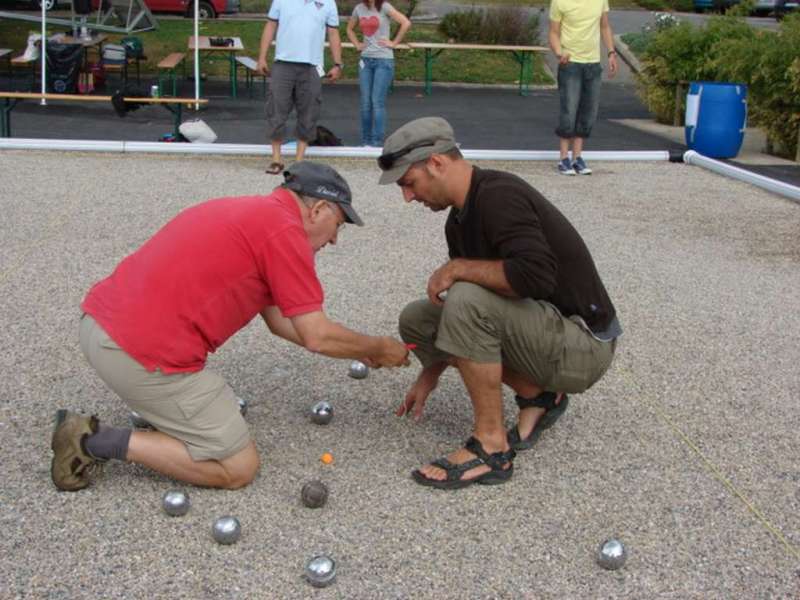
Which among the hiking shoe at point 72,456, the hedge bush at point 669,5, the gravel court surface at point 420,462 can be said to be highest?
the hedge bush at point 669,5

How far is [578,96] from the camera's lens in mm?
10094

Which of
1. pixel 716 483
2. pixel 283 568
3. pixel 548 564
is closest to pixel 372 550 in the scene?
pixel 283 568

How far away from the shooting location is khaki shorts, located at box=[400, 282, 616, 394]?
3.81 meters

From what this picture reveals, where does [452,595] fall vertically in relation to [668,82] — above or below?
below

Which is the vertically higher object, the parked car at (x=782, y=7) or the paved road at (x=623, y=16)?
the parked car at (x=782, y=7)

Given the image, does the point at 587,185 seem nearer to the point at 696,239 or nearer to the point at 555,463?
the point at 696,239

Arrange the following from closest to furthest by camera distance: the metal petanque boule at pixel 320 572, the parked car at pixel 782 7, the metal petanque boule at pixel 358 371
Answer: the metal petanque boule at pixel 320 572 → the metal petanque boule at pixel 358 371 → the parked car at pixel 782 7

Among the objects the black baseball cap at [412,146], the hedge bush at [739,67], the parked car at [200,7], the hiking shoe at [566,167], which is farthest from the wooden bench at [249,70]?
the black baseball cap at [412,146]

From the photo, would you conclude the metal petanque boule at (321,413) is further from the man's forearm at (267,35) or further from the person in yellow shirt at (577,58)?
the man's forearm at (267,35)

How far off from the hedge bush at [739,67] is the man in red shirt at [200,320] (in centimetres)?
917

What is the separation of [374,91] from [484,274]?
7333 mm

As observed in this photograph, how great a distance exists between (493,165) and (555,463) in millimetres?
7049

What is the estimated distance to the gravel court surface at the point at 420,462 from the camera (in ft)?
10.9

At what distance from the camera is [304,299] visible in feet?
11.5
